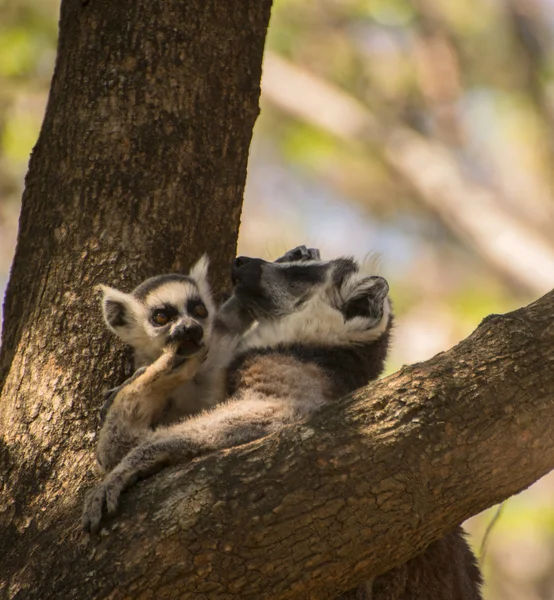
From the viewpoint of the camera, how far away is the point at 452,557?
178 inches

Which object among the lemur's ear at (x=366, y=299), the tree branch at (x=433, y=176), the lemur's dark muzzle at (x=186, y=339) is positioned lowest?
the lemur's dark muzzle at (x=186, y=339)

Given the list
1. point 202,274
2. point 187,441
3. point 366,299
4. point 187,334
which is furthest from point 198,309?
point 187,441

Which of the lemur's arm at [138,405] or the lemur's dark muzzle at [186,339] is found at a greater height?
the lemur's dark muzzle at [186,339]

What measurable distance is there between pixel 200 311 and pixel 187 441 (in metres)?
1.07

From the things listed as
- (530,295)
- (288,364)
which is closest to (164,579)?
(288,364)

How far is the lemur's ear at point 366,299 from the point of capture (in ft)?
16.2

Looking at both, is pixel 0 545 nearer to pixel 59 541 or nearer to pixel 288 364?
pixel 59 541

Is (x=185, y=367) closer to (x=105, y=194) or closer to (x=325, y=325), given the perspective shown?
(x=325, y=325)

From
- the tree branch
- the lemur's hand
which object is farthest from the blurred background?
the lemur's hand

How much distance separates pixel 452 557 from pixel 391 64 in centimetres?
1382

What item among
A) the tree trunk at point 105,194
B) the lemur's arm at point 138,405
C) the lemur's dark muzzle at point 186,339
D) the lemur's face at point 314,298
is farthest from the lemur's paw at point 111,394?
the lemur's face at point 314,298

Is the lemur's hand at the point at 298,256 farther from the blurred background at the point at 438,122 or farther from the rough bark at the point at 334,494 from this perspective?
the blurred background at the point at 438,122

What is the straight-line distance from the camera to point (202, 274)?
4.84 meters

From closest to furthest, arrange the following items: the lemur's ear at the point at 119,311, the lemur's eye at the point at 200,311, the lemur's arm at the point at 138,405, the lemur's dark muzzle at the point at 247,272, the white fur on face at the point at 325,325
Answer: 1. the lemur's arm at the point at 138,405
2. the lemur's ear at the point at 119,311
3. the lemur's eye at the point at 200,311
4. the white fur on face at the point at 325,325
5. the lemur's dark muzzle at the point at 247,272
